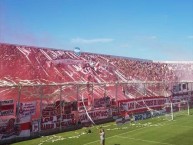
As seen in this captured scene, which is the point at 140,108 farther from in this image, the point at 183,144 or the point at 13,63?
the point at 13,63

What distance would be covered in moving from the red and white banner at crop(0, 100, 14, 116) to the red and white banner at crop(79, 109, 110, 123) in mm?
9666

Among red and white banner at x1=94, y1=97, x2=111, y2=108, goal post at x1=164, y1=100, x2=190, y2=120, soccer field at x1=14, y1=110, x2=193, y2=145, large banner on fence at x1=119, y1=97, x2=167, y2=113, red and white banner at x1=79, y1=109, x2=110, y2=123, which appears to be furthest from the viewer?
goal post at x1=164, y1=100, x2=190, y2=120

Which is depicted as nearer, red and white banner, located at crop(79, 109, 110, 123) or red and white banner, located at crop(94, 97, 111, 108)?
red and white banner, located at crop(79, 109, 110, 123)

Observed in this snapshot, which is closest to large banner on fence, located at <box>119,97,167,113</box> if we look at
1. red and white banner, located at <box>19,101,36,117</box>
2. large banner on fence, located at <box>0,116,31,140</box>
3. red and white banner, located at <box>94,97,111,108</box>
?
red and white banner, located at <box>94,97,111,108</box>

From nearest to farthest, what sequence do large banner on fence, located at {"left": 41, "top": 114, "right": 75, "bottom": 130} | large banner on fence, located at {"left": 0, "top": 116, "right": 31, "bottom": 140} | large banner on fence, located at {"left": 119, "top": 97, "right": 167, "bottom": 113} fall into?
large banner on fence, located at {"left": 0, "top": 116, "right": 31, "bottom": 140}
large banner on fence, located at {"left": 41, "top": 114, "right": 75, "bottom": 130}
large banner on fence, located at {"left": 119, "top": 97, "right": 167, "bottom": 113}

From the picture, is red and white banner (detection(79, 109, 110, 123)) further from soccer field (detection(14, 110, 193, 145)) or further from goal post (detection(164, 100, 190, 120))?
goal post (detection(164, 100, 190, 120))

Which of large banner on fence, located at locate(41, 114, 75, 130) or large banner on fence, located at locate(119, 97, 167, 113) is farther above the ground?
large banner on fence, located at locate(119, 97, 167, 113)

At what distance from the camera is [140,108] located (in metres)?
44.6

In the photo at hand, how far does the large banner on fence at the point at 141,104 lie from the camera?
138 ft

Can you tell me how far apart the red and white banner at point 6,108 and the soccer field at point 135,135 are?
2.93 meters

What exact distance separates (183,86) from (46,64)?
28.0 m

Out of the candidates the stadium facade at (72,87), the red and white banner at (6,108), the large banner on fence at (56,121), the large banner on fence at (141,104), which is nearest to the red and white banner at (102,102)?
the stadium facade at (72,87)

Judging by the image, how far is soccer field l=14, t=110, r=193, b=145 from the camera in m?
26.5

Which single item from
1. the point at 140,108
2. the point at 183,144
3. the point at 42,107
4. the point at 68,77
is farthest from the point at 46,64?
the point at 183,144
